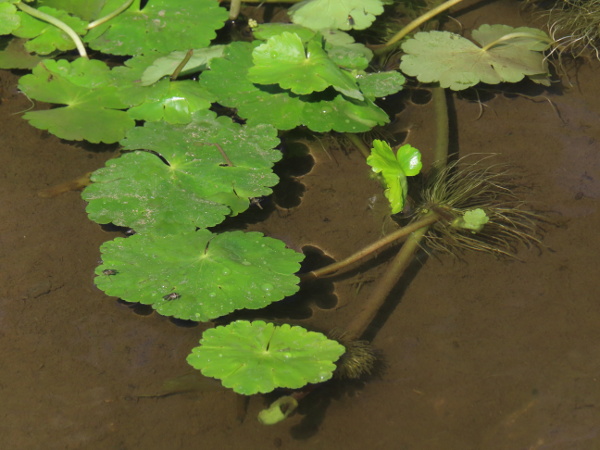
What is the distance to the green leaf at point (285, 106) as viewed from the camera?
116 inches

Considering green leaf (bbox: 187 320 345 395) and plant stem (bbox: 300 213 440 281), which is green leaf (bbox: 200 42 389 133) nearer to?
plant stem (bbox: 300 213 440 281)

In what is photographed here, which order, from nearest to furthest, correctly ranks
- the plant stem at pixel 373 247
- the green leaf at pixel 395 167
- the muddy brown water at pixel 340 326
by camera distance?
the muddy brown water at pixel 340 326 → the plant stem at pixel 373 247 → the green leaf at pixel 395 167

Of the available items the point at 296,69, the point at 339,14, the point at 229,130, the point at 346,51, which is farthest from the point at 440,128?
the point at 229,130

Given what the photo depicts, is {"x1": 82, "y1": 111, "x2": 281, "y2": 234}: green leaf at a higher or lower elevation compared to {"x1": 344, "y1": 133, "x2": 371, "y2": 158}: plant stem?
higher

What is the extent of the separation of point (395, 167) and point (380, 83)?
1.95ft

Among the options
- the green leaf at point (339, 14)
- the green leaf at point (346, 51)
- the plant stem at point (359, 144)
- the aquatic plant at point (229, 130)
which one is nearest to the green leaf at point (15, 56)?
the aquatic plant at point (229, 130)

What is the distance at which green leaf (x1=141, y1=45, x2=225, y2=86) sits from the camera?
3090mm

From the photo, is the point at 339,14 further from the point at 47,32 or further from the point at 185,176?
the point at 47,32

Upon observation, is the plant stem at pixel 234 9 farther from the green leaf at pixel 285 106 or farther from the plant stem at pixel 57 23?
the plant stem at pixel 57 23

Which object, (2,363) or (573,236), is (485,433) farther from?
(2,363)

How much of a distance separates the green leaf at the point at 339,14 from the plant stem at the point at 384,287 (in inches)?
49.7

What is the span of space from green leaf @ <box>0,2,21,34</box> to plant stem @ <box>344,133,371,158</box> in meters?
1.71

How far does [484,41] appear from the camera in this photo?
3.47m

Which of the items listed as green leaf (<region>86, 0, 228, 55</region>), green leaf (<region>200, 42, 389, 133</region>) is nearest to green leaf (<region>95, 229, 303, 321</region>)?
green leaf (<region>200, 42, 389, 133</region>)
